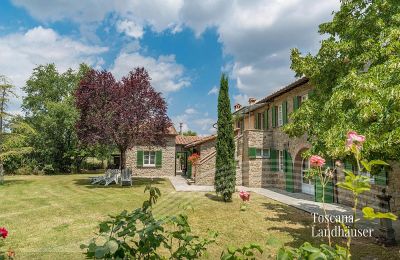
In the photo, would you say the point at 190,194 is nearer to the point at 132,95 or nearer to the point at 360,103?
the point at 132,95

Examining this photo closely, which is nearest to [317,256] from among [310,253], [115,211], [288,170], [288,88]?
[310,253]

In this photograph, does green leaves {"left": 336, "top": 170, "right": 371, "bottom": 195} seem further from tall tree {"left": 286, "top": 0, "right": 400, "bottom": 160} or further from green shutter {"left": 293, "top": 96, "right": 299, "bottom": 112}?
green shutter {"left": 293, "top": 96, "right": 299, "bottom": 112}

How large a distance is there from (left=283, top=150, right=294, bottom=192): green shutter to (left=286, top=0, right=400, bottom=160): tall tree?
7060mm

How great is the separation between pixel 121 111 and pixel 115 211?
7.66 meters

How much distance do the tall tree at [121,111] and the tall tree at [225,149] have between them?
531cm

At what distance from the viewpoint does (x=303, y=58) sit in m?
11.2

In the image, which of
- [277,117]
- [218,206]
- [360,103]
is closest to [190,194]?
[218,206]

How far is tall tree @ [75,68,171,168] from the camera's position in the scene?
18031mm

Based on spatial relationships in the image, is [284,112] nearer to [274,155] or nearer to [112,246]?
[274,155]

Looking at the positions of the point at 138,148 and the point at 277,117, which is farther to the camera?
the point at 138,148

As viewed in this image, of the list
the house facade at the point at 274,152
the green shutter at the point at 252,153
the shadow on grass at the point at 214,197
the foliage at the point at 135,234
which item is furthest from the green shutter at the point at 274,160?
the foliage at the point at 135,234

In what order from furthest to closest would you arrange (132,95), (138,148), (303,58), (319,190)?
1. (138,148)
2. (132,95)
3. (319,190)
4. (303,58)

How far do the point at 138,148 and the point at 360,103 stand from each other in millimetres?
22094

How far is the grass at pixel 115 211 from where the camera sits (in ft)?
25.0
